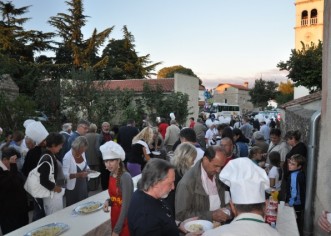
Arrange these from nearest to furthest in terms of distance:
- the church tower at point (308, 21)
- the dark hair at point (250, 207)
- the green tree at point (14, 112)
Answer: the dark hair at point (250, 207), the green tree at point (14, 112), the church tower at point (308, 21)

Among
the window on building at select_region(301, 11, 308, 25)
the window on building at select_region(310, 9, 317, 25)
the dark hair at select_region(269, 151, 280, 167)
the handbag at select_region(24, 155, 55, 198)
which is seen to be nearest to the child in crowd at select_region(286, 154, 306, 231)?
the dark hair at select_region(269, 151, 280, 167)

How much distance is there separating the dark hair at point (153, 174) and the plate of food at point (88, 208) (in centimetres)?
239

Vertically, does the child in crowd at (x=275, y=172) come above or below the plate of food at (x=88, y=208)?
above

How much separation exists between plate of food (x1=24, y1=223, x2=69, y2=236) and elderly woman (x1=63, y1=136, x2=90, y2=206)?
1583 millimetres

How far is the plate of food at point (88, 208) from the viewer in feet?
16.2

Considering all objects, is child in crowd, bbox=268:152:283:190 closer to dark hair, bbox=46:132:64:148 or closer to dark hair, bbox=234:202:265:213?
dark hair, bbox=46:132:64:148

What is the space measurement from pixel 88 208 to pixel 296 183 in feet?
11.1

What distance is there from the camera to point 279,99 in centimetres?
5519

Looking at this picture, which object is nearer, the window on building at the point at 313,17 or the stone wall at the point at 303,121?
the stone wall at the point at 303,121

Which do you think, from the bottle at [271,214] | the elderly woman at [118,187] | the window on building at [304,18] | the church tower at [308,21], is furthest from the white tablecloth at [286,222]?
the window on building at [304,18]

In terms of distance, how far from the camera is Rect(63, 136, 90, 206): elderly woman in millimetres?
5816

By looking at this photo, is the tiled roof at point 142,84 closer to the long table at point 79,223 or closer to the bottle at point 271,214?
the long table at point 79,223

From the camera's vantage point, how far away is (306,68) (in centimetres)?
2277

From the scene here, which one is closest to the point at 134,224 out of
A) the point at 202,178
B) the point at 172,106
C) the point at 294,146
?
the point at 202,178
